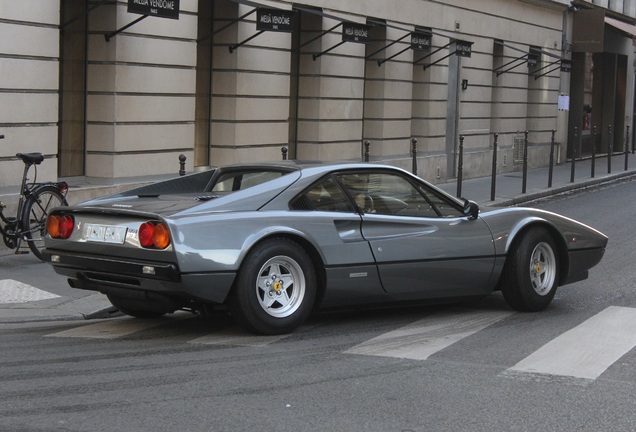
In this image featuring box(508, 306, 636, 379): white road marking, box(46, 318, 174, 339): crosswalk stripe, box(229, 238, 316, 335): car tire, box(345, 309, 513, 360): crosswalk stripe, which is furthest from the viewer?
box(46, 318, 174, 339): crosswalk stripe

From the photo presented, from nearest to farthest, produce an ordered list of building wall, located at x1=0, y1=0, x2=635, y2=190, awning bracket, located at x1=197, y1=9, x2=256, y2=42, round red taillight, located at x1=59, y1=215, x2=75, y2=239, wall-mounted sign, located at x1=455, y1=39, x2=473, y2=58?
1. round red taillight, located at x1=59, y1=215, x2=75, y2=239
2. building wall, located at x1=0, y1=0, x2=635, y2=190
3. awning bracket, located at x1=197, y1=9, x2=256, y2=42
4. wall-mounted sign, located at x1=455, y1=39, x2=473, y2=58

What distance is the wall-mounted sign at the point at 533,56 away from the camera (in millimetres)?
30145

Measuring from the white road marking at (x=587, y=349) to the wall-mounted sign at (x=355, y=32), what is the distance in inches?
459

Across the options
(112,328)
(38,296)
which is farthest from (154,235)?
(38,296)

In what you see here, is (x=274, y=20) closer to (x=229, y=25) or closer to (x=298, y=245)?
(x=229, y=25)

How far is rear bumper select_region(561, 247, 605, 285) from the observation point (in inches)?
361

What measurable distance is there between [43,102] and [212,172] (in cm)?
513

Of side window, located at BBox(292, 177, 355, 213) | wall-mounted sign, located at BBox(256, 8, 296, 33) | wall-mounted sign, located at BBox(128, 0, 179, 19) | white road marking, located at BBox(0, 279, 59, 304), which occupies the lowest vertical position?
white road marking, located at BBox(0, 279, 59, 304)

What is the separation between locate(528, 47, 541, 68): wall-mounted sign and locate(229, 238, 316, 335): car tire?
77.0 ft

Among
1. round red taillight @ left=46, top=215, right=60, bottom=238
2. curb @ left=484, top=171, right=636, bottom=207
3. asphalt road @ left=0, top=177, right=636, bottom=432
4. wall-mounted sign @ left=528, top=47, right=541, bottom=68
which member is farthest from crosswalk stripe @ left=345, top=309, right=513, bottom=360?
wall-mounted sign @ left=528, top=47, right=541, bottom=68

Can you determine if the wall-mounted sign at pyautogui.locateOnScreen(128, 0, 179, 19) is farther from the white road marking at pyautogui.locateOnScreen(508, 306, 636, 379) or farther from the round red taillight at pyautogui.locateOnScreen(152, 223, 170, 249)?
the white road marking at pyautogui.locateOnScreen(508, 306, 636, 379)

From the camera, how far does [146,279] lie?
7250mm

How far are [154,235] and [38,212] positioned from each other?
4922 millimetres

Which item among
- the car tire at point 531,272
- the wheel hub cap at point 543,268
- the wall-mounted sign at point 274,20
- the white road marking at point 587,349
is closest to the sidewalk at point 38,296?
the car tire at point 531,272
